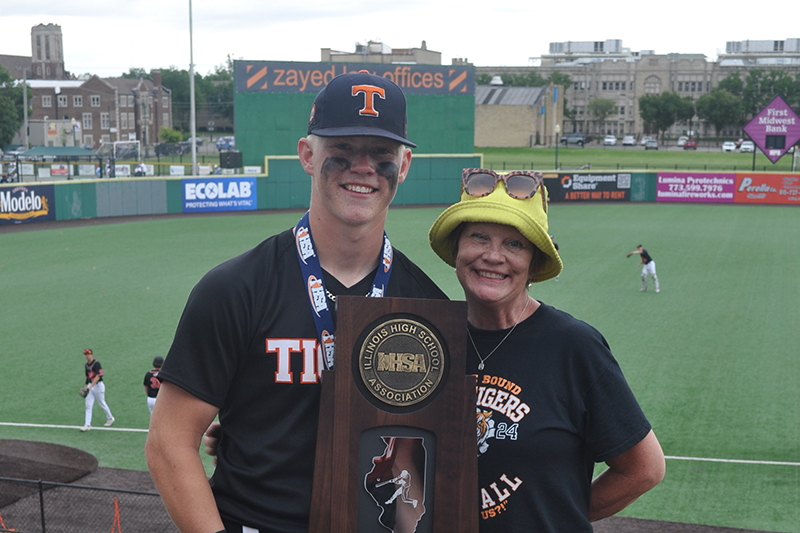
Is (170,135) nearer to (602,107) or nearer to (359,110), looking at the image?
(602,107)

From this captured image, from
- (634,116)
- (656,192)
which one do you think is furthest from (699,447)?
(634,116)

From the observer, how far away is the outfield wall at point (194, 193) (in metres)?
34.8

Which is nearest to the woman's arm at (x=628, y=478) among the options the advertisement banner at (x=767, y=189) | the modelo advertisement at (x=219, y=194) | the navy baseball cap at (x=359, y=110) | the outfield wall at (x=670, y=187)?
the navy baseball cap at (x=359, y=110)

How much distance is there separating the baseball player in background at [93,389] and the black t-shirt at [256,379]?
11.4 meters

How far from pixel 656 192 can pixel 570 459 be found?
4666 cm

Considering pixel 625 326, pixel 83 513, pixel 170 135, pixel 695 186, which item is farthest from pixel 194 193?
pixel 170 135

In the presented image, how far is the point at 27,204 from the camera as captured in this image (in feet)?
113

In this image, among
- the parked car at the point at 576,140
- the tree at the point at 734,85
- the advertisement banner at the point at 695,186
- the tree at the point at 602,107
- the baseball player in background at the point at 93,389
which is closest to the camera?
the baseball player in background at the point at 93,389

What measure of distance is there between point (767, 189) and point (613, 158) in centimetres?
3542

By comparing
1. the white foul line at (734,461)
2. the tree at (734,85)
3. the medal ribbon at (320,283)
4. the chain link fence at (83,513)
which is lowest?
the white foul line at (734,461)

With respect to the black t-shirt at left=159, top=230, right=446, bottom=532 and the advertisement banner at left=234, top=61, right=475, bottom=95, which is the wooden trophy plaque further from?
the advertisement banner at left=234, top=61, right=475, bottom=95

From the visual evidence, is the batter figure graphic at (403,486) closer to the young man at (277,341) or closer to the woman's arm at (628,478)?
the young man at (277,341)

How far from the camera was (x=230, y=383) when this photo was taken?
266 cm

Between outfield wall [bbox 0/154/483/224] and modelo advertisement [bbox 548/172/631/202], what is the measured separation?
17.3ft
